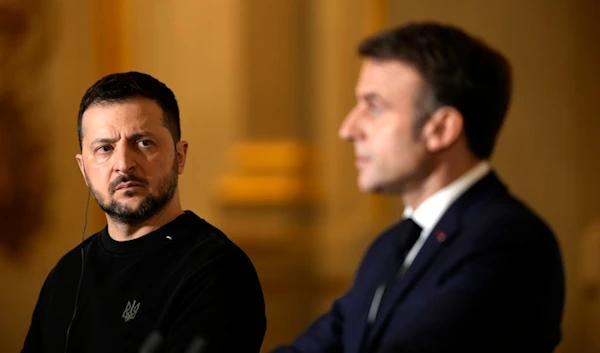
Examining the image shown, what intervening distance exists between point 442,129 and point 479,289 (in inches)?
10.4

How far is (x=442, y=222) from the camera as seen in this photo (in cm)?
127

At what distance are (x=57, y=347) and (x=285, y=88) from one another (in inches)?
76.9

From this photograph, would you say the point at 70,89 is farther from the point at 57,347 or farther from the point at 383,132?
the point at 383,132

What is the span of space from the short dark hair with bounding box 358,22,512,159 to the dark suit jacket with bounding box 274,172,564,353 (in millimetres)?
120

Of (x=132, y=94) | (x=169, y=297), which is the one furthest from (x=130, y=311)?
(x=132, y=94)

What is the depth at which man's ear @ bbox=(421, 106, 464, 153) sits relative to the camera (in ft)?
4.17

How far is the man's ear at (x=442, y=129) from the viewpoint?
50.0 inches

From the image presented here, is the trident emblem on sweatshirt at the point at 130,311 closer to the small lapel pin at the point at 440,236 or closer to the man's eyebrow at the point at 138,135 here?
the man's eyebrow at the point at 138,135

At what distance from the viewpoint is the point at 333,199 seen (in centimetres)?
263

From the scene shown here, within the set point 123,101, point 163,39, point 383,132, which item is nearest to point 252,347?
point 123,101

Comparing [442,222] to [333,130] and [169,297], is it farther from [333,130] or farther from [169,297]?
[333,130]

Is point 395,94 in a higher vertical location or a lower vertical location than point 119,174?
lower

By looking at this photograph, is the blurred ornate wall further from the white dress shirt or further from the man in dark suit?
the white dress shirt

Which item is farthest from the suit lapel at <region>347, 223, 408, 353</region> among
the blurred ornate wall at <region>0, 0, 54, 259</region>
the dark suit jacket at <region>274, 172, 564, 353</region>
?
the blurred ornate wall at <region>0, 0, 54, 259</region>
